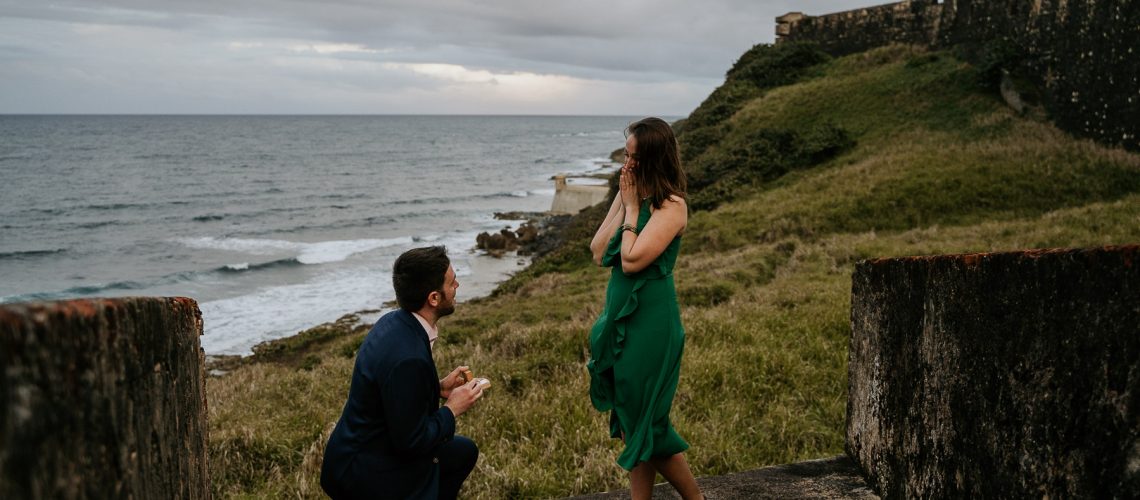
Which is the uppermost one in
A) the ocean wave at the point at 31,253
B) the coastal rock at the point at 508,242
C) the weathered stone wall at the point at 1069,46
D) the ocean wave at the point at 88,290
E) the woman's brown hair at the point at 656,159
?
the weathered stone wall at the point at 1069,46

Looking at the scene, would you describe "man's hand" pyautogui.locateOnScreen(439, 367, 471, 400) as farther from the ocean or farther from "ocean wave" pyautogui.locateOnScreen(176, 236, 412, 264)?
"ocean wave" pyautogui.locateOnScreen(176, 236, 412, 264)

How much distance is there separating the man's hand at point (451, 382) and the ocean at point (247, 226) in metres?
9.23

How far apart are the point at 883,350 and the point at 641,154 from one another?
1.40 meters

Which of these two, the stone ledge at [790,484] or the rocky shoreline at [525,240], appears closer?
the stone ledge at [790,484]

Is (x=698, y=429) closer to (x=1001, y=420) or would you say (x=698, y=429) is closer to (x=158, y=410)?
(x=1001, y=420)

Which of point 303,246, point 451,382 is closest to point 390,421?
point 451,382

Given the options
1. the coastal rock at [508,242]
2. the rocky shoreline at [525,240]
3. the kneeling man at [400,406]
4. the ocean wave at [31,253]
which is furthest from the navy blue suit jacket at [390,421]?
the ocean wave at [31,253]

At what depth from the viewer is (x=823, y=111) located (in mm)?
25938

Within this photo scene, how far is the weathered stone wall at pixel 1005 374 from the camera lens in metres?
1.97

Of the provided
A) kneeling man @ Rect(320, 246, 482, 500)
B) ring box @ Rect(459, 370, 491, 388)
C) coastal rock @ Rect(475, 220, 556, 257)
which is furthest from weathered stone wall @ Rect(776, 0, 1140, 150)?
kneeling man @ Rect(320, 246, 482, 500)

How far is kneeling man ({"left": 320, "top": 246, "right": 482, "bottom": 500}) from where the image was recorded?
9.36 ft

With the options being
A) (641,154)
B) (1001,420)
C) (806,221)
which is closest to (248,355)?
(806,221)

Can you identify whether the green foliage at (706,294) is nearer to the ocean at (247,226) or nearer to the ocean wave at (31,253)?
the ocean at (247,226)

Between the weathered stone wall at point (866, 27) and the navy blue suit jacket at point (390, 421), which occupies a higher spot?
the weathered stone wall at point (866, 27)
